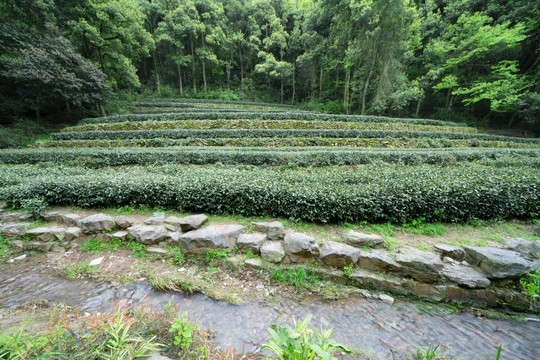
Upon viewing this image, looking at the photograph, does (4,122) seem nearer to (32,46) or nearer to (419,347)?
(32,46)

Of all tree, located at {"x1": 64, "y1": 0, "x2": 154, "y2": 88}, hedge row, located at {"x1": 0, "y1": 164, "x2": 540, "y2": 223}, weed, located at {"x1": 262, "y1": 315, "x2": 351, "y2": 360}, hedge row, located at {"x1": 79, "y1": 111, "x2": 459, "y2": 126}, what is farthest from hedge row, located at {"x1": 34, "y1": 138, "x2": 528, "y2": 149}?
tree, located at {"x1": 64, "y1": 0, "x2": 154, "y2": 88}

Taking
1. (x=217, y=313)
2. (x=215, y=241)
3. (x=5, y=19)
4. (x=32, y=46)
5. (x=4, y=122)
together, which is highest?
(x=5, y=19)

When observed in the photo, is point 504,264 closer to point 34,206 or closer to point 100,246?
point 100,246

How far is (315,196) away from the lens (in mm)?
3654

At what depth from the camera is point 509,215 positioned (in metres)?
4.18

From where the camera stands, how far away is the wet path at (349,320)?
86.3 inches

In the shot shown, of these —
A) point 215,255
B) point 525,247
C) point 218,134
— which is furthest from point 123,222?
point 218,134

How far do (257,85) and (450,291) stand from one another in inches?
1411

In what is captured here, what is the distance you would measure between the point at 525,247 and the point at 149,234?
6.85 m

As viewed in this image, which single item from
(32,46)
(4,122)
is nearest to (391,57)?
(32,46)

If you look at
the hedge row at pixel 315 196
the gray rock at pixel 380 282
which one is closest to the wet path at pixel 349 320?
the gray rock at pixel 380 282

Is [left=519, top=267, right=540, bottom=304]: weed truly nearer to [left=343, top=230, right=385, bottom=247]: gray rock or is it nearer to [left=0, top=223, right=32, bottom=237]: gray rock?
[left=343, top=230, right=385, bottom=247]: gray rock

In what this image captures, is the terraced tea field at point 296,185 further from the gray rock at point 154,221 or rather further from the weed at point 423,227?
the gray rock at point 154,221

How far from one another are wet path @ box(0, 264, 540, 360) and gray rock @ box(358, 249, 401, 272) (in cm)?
49
